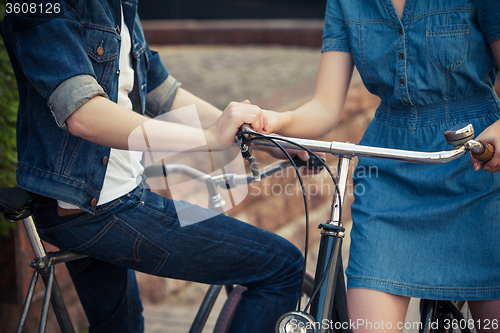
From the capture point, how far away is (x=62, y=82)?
3.88ft

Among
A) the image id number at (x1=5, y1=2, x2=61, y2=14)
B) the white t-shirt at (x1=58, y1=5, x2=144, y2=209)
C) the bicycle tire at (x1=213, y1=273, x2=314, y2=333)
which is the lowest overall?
the bicycle tire at (x1=213, y1=273, x2=314, y2=333)

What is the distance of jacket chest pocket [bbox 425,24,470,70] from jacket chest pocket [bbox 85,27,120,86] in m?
0.96

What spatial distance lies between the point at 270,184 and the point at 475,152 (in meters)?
2.51

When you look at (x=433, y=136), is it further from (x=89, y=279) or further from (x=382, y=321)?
(x=89, y=279)

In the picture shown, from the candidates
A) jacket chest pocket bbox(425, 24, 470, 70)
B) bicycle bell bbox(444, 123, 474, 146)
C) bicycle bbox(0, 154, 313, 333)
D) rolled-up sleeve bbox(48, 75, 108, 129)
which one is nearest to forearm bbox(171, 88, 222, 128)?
bicycle bbox(0, 154, 313, 333)

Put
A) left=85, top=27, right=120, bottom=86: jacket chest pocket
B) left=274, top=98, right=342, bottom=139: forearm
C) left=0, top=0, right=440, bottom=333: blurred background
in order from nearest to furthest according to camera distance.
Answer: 1. left=85, top=27, right=120, bottom=86: jacket chest pocket
2. left=274, top=98, right=342, bottom=139: forearm
3. left=0, top=0, right=440, bottom=333: blurred background

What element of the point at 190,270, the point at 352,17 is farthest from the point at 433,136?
the point at 190,270

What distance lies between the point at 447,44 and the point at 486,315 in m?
0.84

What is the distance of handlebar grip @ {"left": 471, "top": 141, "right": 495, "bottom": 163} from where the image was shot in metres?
1.20

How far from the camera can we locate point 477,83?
56.7 inches

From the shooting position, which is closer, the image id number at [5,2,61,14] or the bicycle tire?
the image id number at [5,2,61,14]

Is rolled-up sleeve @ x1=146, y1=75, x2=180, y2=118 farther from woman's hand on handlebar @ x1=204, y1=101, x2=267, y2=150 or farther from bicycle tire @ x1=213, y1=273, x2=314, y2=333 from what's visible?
bicycle tire @ x1=213, y1=273, x2=314, y2=333

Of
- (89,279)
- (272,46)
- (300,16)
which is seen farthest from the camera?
(300,16)

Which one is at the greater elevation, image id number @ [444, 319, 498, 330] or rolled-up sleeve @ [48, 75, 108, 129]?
rolled-up sleeve @ [48, 75, 108, 129]
